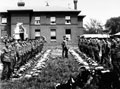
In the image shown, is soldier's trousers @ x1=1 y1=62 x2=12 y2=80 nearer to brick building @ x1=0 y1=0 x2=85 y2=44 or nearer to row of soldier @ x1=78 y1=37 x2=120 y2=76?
row of soldier @ x1=78 y1=37 x2=120 y2=76

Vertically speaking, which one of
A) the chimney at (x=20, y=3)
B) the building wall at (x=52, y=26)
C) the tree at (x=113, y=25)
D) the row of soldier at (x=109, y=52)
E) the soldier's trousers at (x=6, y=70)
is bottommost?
the soldier's trousers at (x=6, y=70)

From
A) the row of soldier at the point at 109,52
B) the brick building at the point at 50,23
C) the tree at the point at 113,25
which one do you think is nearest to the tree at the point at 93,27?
the tree at the point at 113,25

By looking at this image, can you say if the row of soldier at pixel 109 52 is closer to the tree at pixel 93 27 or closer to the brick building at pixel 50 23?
the brick building at pixel 50 23

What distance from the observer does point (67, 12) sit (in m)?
46.6

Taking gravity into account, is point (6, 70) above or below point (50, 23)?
below

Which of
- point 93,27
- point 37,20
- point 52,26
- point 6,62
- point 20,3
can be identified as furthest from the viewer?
point 93,27

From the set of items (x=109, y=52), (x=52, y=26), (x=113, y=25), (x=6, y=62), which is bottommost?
(x=6, y=62)

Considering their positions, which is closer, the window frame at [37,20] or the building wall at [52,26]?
the building wall at [52,26]

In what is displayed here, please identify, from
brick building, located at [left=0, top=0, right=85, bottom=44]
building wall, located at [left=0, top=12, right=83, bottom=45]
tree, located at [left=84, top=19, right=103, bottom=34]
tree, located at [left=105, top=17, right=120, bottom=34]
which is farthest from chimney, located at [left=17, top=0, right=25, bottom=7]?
tree, located at [left=84, top=19, right=103, bottom=34]

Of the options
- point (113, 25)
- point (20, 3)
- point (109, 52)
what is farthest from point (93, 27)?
point (109, 52)

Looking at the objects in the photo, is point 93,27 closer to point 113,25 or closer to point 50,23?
point 113,25

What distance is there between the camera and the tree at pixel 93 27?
105 metres

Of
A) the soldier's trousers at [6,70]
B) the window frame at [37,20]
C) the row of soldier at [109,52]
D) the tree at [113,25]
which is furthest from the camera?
the tree at [113,25]

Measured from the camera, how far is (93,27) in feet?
351
